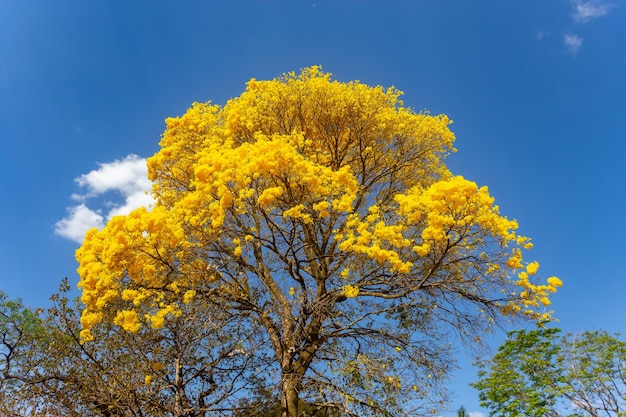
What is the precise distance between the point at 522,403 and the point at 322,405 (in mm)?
12136

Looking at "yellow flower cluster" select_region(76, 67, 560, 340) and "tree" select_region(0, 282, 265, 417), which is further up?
"yellow flower cluster" select_region(76, 67, 560, 340)

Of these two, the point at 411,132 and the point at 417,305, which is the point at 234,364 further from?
the point at 411,132

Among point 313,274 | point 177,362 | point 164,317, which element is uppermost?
point 313,274

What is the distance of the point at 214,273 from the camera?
9.21 metres

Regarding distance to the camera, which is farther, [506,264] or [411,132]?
[411,132]

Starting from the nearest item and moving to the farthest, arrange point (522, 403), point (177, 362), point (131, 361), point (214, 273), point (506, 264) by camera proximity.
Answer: point (131, 361)
point (177, 362)
point (506, 264)
point (214, 273)
point (522, 403)

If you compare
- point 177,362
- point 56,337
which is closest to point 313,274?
point 177,362

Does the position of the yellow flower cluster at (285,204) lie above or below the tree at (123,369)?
above

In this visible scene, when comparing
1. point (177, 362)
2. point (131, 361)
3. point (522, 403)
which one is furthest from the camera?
point (522, 403)

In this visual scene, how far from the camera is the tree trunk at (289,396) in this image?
26.4ft

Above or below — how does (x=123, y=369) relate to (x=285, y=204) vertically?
below

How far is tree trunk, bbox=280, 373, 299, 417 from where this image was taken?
8.05 meters

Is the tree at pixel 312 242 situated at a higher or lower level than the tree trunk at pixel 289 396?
higher

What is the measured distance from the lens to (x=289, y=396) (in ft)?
27.2
